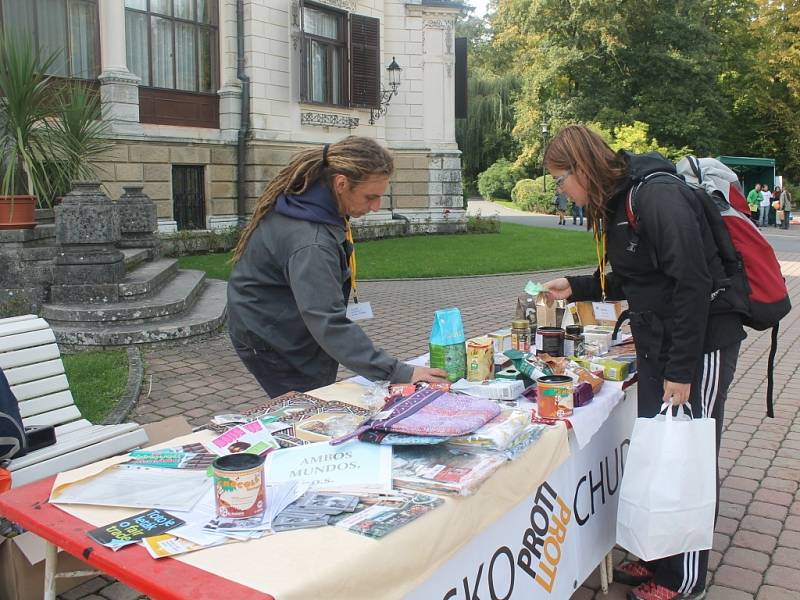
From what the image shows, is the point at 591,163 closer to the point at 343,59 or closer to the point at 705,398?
the point at 705,398

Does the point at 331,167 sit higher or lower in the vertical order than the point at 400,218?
higher

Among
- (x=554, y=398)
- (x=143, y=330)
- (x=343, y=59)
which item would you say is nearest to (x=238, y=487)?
(x=554, y=398)

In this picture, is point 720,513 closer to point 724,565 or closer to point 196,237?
point 724,565

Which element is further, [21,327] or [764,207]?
[764,207]

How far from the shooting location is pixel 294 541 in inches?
77.1

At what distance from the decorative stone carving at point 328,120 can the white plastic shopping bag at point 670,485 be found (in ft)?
56.4

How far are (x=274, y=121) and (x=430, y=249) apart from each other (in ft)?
15.8

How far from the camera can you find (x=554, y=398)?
2.91 meters

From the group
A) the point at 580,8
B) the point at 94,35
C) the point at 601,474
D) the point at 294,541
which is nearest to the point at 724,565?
the point at 601,474

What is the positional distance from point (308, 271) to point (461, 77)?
21.9 metres

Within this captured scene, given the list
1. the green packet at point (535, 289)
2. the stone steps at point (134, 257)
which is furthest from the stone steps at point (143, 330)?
the green packet at point (535, 289)

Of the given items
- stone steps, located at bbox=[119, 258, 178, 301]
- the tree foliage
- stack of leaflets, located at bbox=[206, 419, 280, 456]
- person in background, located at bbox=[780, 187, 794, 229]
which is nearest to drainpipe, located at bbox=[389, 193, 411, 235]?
stone steps, located at bbox=[119, 258, 178, 301]

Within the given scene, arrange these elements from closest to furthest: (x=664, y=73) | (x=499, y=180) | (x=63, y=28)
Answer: (x=63, y=28)
(x=664, y=73)
(x=499, y=180)

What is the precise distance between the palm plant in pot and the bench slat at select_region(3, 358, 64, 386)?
16.7ft
